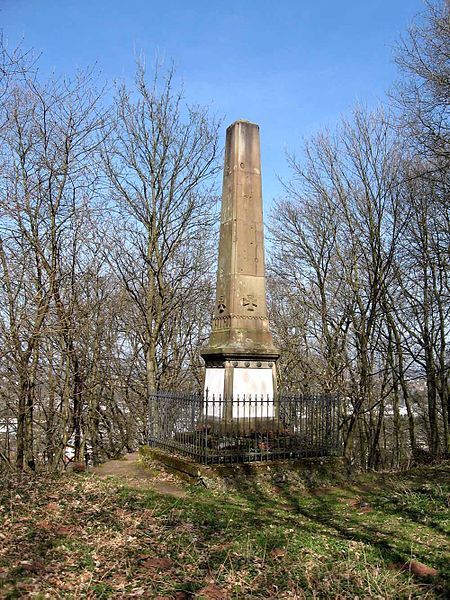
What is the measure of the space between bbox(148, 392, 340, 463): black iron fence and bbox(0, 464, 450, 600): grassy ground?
811 mm

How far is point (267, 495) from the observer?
7.43 metres

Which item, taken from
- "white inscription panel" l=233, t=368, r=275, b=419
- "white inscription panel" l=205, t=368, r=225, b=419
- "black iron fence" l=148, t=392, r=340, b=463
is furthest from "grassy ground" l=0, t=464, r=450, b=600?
"white inscription panel" l=205, t=368, r=225, b=419

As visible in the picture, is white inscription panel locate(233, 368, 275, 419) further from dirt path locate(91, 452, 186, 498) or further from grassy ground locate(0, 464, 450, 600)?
dirt path locate(91, 452, 186, 498)

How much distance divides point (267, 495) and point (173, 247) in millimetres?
9631

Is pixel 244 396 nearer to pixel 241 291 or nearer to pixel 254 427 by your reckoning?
Result: pixel 254 427

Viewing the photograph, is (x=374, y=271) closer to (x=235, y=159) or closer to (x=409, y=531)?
(x=235, y=159)

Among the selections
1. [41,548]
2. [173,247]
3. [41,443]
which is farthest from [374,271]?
[41,548]

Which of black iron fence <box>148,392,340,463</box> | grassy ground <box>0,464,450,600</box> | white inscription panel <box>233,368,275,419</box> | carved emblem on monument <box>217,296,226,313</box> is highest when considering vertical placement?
carved emblem on monument <box>217,296,226,313</box>

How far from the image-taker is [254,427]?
8.70 metres

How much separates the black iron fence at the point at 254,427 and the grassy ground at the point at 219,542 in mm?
811

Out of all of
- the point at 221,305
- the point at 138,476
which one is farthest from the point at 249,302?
the point at 138,476

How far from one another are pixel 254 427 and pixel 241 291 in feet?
8.03

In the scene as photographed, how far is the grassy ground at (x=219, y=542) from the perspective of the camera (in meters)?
3.95

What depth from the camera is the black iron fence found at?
827cm
